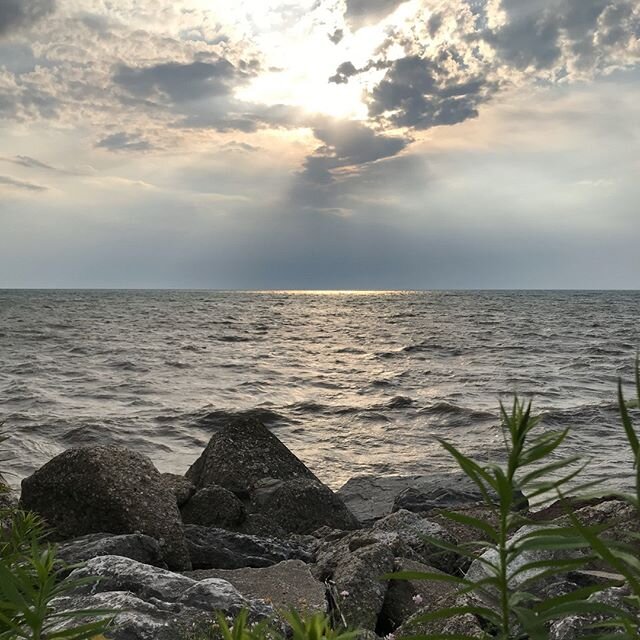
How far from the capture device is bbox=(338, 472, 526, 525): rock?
32.7 feet

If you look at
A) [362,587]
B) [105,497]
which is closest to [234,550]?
[105,497]

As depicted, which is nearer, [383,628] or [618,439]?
[383,628]

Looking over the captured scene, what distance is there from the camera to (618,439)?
14.1 meters

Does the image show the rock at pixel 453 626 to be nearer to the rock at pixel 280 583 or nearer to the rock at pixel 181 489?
the rock at pixel 280 583

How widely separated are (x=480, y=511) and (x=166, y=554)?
4.20 meters

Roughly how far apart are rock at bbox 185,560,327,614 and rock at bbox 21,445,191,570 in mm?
929

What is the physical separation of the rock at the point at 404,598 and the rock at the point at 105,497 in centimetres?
223

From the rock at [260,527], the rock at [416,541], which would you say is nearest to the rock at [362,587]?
the rock at [416,541]

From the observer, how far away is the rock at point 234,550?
627 cm

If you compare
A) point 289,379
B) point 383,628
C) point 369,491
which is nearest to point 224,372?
point 289,379

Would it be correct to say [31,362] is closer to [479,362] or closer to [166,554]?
[479,362]

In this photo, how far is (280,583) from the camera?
16.7 feet

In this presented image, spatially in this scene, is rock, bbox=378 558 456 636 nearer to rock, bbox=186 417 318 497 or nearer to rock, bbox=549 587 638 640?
rock, bbox=549 587 638 640

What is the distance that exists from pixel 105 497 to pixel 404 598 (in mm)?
3276
